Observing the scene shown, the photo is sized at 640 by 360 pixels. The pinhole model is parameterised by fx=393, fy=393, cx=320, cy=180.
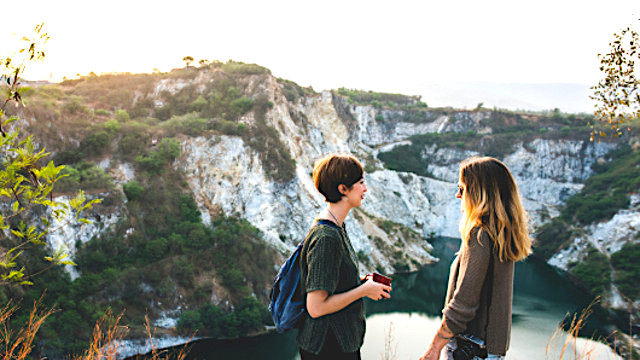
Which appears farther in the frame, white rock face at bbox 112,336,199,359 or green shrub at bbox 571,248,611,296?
green shrub at bbox 571,248,611,296

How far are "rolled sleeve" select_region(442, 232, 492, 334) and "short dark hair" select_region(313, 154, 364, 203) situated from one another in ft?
2.47

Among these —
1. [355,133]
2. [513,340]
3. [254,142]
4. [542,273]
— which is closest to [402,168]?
[355,133]

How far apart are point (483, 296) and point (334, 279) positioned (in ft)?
2.82

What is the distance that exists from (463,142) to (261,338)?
152ft

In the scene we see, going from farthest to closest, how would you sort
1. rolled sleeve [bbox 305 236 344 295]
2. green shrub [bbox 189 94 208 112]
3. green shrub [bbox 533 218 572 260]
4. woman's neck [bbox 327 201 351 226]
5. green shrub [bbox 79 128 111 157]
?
green shrub [bbox 533 218 572 260] < green shrub [bbox 189 94 208 112] < green shrub [bbox 79 128 111 157] < woman's neck [bbox 327 201 351 226] < rolled sleeve [bbox 305 236 344 295]

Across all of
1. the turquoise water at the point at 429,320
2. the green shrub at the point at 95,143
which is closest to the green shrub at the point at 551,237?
the turquoise water at the point at 429,320

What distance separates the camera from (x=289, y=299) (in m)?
2.21

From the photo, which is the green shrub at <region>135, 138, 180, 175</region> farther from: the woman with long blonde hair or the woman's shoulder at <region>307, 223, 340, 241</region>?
the woman with long blonde hair

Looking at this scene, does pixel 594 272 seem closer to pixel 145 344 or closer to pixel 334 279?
pixel 145 344

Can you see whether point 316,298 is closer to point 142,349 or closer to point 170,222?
point 142,349

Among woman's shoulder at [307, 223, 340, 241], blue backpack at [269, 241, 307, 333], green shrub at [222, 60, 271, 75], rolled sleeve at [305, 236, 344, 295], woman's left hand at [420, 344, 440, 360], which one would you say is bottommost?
woman's left hand at [420, 344, 440, 360]

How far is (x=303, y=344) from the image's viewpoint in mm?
2150

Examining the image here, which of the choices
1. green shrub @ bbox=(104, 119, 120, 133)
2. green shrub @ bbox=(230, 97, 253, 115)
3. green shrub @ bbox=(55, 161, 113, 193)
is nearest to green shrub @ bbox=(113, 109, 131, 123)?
green shrub @ bbox=(104, 119, 120, 133)

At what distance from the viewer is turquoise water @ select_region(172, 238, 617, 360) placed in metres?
16.9
